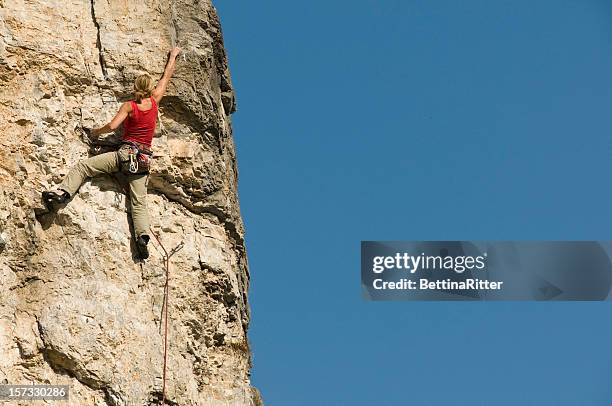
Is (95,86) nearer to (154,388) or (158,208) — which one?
(158,208)

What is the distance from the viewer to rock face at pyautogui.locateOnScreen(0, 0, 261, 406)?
16.8 meters

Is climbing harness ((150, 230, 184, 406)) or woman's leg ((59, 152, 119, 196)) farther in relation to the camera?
woman's leg ((59, 152, 119, 196))

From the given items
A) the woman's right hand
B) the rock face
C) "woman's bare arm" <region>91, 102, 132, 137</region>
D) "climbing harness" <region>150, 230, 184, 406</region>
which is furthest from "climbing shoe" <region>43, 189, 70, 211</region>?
the woman's right hand

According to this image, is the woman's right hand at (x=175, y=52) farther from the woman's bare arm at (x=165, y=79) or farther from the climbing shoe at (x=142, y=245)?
the climbing shoe at (x=142, y=245)

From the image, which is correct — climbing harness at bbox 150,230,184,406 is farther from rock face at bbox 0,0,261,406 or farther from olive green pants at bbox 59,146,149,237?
olive green pants at bbox 59,146,149,237

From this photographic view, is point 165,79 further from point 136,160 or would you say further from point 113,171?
point 113,171

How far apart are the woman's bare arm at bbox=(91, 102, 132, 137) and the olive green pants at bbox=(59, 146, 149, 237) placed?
31cm

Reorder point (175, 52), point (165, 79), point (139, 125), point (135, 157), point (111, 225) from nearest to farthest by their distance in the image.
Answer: point (111, 225)
point (135, 157)
point (139, 125)
point (165, 79)
point (175, 52)

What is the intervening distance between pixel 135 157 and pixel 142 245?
115 cm

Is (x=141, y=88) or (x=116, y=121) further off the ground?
(x=141, y=88)

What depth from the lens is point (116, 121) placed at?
1769cm

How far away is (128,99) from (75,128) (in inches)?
33.1

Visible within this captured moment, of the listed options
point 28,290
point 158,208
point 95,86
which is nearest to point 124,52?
point 95,86

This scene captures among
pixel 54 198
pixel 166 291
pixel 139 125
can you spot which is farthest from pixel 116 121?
pixel 166 291
